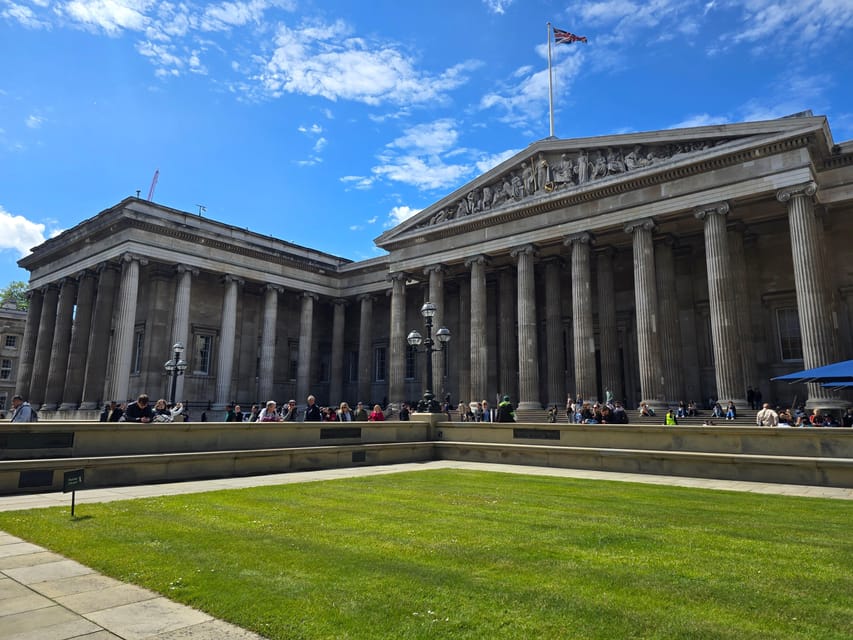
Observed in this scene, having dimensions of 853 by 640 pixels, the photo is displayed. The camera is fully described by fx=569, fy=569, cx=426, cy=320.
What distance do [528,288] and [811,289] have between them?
14211 mm

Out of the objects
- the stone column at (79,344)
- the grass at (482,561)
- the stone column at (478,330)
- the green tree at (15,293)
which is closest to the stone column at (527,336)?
the stone column at (478,330)

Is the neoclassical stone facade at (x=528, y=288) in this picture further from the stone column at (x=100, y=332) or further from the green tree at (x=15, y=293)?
the green tree at (x=15, y=293)

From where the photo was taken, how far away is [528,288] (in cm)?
3416

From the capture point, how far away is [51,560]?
6516 mm

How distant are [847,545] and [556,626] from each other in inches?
201

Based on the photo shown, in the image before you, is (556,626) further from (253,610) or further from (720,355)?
(720,355)

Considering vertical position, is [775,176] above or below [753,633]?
above

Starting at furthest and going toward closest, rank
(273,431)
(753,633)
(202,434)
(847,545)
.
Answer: (273,431), (202,434), (847,545), (753,633)

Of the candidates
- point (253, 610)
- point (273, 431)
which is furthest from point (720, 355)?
point (253, 610)

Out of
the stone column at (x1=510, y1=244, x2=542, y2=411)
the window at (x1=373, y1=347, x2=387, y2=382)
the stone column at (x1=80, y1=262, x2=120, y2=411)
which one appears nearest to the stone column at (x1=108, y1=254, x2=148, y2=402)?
the stone column at (x1=80, y1=262, x2=120, y2=411)

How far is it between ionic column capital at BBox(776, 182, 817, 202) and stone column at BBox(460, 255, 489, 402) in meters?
16.4

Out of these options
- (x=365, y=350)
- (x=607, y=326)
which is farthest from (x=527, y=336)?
(x=365, y=350)

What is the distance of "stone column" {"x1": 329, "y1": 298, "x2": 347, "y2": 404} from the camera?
156 feet

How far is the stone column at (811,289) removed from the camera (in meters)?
24.1
